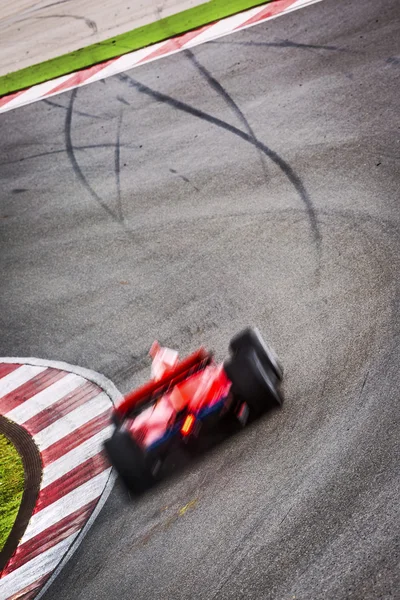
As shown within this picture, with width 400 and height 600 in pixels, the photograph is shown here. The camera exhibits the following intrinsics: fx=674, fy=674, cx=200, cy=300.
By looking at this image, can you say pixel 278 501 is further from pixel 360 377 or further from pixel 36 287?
pixel 36 287

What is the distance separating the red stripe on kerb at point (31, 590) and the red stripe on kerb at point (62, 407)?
182cm

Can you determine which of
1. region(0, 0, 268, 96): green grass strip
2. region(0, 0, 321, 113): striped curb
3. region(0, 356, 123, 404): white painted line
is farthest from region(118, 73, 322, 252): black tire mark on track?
region(0, 356, 123, 404): white painted line

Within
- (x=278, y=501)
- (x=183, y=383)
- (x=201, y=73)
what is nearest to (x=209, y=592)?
(x=278, y=501)

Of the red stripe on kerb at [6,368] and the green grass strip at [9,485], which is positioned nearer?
A: the green grass strip at [9,485]

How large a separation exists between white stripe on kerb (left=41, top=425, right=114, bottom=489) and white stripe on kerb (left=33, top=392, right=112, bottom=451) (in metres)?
0.28

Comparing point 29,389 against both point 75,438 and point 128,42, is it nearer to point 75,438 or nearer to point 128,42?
point 75,438

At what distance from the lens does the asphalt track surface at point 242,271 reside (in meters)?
5.26

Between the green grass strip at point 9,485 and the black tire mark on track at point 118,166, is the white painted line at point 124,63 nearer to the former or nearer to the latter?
the black tire mark on track at point 118,166

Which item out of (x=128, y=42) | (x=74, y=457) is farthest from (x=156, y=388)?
(x=128, y=42)

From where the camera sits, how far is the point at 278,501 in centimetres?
541

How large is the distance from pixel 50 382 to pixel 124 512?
222 centimetres

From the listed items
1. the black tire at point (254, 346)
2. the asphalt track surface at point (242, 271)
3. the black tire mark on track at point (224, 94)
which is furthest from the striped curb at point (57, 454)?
the black tire mark on track at point (224, 94)

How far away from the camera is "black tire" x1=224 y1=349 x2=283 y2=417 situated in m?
5.71

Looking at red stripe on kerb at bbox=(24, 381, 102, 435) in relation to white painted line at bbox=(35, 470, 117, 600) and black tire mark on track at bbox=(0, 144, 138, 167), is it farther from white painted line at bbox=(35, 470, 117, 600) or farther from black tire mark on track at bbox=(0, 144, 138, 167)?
black tire mark on track at bbox=(0, 144, 138, 167)
